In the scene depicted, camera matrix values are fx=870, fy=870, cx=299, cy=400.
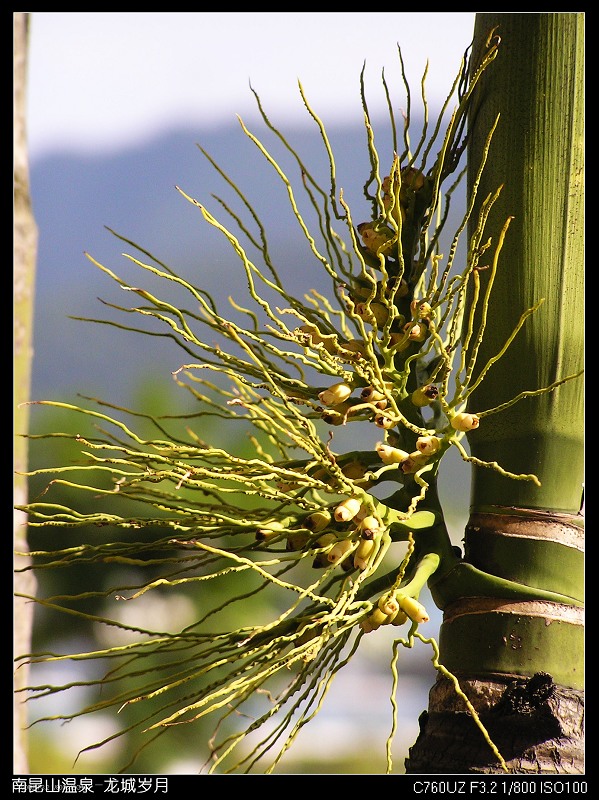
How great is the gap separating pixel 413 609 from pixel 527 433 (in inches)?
7.4

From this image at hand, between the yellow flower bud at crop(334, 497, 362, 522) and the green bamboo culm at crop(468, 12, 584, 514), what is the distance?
145 mm

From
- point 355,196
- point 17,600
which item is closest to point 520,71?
point 17,600

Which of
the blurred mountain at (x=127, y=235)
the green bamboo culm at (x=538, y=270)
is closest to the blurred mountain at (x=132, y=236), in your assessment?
the blurred mountain at (x=127, y=235)

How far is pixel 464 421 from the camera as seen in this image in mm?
682

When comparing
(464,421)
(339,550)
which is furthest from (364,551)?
(464,421)

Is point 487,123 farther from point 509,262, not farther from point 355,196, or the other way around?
point 355,196

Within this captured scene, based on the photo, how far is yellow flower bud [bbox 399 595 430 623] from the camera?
643mm

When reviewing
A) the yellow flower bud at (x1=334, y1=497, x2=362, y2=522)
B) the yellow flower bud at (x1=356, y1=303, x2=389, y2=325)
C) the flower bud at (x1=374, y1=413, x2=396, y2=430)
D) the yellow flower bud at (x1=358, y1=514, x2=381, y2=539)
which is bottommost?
the yellow flower bud at (x1=358, y1=514, x2=381, y2=539)

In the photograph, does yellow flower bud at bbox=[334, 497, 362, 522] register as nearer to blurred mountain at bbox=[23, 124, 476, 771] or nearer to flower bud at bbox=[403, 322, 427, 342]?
flower bud at bbox=[403, 322, 427, 342]

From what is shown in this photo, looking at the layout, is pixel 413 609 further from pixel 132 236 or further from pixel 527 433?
pixel 132 236

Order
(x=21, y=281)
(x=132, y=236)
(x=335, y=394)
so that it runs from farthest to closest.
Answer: (x=132, y=236), (x=335, y=394), (x=21, y=281)

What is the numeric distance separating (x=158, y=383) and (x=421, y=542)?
308cm

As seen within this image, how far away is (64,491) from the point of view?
3883 millimetres

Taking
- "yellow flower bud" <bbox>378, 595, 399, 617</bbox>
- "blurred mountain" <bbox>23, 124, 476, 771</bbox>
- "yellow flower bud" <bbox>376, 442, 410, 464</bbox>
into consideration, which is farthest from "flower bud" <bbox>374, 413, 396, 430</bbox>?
"blurred mountain" <bbox>23, 124, 476, 771</bbox>
